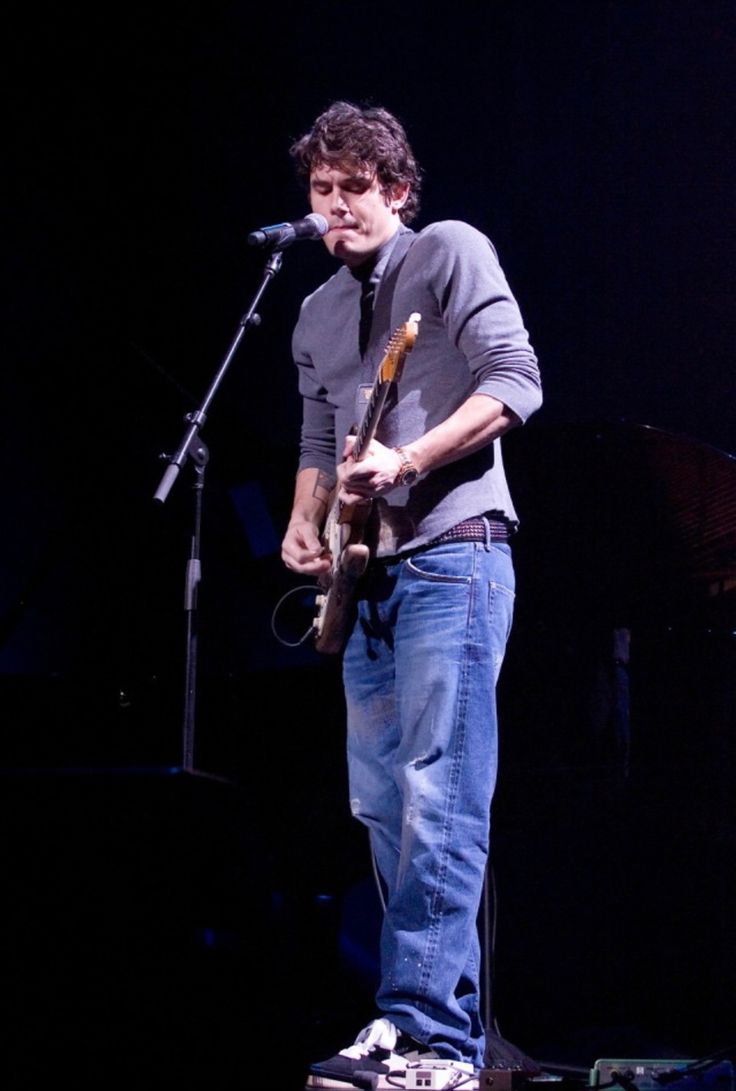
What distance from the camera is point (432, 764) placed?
217 centimetres

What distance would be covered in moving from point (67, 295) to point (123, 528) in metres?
1.43

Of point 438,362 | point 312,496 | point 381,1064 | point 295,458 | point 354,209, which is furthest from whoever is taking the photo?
point 295,458

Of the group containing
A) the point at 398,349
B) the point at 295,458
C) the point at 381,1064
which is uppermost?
the point at 295,458

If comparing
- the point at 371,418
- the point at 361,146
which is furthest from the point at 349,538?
the point at 361,146

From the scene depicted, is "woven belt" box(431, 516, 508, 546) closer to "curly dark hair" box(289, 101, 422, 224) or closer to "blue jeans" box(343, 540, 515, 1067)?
"blue jeans" box(343, 540, 515, 1067)

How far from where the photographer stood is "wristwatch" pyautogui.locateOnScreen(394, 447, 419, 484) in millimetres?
2164

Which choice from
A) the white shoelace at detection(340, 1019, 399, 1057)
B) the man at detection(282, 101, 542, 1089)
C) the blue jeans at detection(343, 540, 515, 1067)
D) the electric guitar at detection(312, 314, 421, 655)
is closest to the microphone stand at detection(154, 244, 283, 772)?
the man at detection(282, 101, 542, 1089)

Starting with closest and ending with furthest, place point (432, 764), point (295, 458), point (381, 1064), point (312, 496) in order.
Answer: point (381, 1064), point (432, 764), point (312, 496), point (295, 458)

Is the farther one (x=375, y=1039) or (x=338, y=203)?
(x=338, y=203)

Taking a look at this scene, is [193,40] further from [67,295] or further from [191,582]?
[191,582]

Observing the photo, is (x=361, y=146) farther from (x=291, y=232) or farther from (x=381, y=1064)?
(x=381, y=1064)

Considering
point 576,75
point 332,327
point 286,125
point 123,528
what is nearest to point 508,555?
point 332,327

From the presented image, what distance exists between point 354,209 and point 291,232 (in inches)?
9.4

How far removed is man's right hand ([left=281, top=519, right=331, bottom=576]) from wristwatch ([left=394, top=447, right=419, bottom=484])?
0.40 metres
